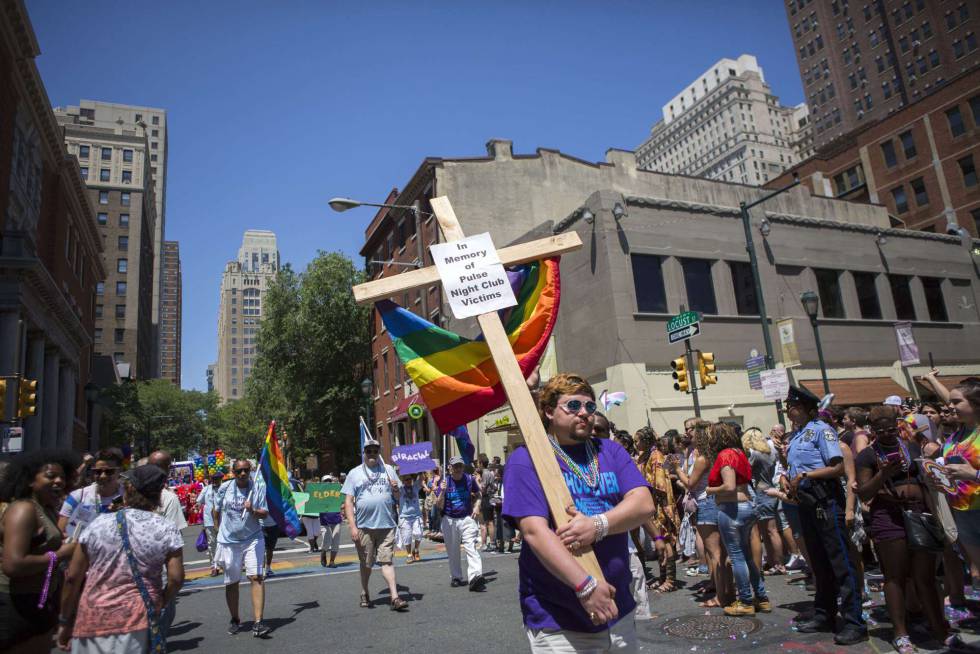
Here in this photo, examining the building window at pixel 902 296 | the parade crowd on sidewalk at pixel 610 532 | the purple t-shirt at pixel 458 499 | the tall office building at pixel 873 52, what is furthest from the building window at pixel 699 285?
the tall office building at pixel 873 52

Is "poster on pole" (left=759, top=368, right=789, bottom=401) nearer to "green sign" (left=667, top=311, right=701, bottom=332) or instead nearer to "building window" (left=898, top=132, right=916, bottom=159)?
"green sign" (left=667, top=311, right=701, bottom=332)

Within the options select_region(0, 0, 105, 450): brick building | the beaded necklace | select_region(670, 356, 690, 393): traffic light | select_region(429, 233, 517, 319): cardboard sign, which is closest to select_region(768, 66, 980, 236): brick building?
select_region(670, 356, 690, 393): traffic light

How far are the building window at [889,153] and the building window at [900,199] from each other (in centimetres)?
199

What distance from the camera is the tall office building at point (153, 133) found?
4491 inches

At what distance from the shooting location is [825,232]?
27.5 metres

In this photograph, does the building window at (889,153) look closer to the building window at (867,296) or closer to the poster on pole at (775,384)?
the building window at (867,296)

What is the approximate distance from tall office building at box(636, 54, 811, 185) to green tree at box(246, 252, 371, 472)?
349 ft

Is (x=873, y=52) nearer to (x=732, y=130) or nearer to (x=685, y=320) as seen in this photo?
(x=732, y=130)

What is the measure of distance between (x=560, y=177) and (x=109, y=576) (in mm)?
29780

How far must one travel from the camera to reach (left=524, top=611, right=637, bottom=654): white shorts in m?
2.96

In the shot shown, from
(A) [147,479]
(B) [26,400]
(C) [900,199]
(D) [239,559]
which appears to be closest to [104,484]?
(D) [239,559]

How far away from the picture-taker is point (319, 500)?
50.0 feet

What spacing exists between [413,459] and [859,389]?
58.8 feet

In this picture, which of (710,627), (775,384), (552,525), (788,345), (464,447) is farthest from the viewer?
(788,345)
